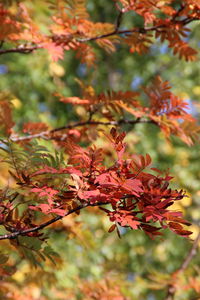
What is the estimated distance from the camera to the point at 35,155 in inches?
34.1

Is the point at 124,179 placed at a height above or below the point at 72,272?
above

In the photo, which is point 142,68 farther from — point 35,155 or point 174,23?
point 35,155

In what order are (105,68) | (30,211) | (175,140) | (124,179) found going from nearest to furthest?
(124,179) < (30,211) < (175,140) < (105,68)

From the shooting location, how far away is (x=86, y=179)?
718mm

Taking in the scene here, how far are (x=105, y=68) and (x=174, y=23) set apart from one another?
407cm

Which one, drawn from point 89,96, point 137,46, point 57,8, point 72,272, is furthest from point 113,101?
point 72,272

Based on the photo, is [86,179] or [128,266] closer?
[86,179]

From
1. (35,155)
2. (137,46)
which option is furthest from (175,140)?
(35,155)

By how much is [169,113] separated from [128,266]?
3.34 meters

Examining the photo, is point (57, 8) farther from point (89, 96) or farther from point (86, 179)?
point (86, 179)

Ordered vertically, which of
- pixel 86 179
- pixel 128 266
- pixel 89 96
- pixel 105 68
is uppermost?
pixel 86 179

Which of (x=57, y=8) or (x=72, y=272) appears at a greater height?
(x=57, y=8)

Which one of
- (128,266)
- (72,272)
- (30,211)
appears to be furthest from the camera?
(128,266)

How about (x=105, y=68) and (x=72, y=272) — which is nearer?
(x=72, y=272)
